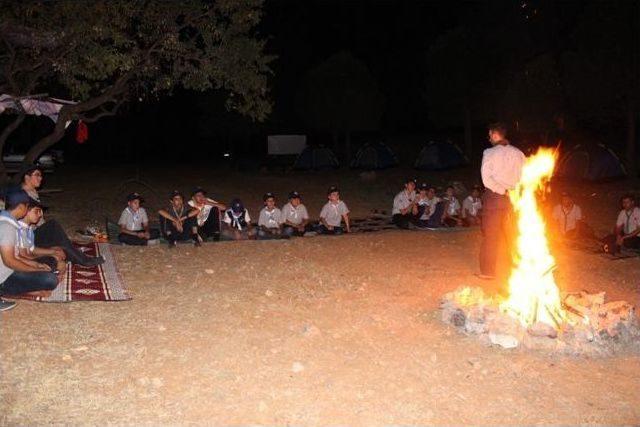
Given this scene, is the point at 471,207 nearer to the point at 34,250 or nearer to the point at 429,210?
the point at 429,210

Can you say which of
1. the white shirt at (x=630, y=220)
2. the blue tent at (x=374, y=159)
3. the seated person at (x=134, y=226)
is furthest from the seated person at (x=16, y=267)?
the blue tent at (x=374, y=159)

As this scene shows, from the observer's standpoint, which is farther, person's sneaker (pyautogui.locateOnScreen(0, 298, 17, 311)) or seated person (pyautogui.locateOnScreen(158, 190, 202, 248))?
seated person (pyautogui.locateOnScreen(158, 190, 202, 248))

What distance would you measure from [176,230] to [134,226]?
32.5 inches

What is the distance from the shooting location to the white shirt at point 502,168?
7.71m

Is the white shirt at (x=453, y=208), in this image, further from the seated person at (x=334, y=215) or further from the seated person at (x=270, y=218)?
the seated person at (x=270, y=218)

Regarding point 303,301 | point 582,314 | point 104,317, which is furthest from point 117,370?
point 582,314

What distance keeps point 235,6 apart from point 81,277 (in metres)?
7.06

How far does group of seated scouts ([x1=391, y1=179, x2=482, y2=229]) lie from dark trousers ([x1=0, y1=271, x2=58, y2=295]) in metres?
7.69

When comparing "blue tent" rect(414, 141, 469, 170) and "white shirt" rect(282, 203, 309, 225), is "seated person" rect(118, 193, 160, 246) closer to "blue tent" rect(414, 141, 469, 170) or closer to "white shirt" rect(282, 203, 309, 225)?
"white shirt" rect(282, 203, 309, 225)

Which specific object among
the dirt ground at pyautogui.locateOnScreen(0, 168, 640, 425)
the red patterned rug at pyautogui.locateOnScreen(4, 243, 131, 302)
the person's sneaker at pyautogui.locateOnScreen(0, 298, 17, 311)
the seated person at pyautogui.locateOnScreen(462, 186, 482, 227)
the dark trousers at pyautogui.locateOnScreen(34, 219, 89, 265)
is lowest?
the dirt ground at pyautogui.locateOnScreen(0, 168, 640, 425)

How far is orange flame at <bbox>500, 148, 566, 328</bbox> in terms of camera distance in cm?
639

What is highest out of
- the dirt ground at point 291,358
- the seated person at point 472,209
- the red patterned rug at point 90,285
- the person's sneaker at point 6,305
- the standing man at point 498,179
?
the standing man at point 498,179

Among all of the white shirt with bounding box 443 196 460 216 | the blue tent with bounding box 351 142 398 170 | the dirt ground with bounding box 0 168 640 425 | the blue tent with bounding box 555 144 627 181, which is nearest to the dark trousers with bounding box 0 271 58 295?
the dirt ground with bounding box 0 168 640 425

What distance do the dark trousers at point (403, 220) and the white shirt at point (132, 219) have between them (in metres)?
5.36
